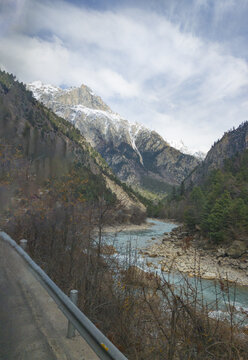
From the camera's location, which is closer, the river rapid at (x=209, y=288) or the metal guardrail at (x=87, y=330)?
the metal guardrail at (x=87, y=330)

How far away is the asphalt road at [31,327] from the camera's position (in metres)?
2.54

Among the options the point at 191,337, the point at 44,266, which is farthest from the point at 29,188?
the point at 191,337

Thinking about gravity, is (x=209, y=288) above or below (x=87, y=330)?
below

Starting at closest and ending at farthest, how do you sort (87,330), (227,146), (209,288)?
1. (87,330)
2. (209,288)
3. (227,146)

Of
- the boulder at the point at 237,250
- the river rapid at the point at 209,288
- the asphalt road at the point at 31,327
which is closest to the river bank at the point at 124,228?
the river rapid at the point at 209,288

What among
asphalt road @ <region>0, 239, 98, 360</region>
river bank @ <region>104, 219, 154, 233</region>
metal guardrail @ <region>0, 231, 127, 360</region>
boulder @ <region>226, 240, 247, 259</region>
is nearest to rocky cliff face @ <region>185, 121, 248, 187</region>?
river bank @ <region>104, 219, 154, 233</region>

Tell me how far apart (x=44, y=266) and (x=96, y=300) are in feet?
8.39

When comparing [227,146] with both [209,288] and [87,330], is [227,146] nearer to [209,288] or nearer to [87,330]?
[209,288]

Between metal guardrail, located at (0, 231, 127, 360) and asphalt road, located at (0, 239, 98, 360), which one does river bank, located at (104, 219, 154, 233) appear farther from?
metal guardrail, located at (0, 231, 127, 360)

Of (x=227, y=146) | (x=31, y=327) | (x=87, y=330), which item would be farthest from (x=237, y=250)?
(x=227, y=146)

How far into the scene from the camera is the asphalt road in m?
2.54

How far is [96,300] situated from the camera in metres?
5.49

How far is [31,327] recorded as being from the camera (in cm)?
307

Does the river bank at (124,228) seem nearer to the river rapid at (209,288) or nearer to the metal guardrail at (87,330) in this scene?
the river rapid at (209,288)
